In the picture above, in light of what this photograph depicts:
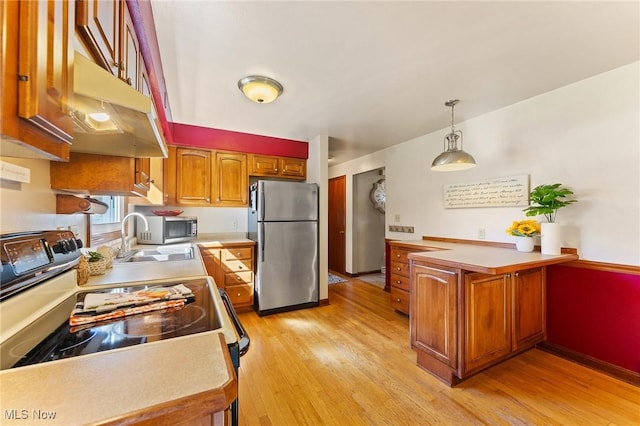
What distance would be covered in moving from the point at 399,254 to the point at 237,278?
1933 mm

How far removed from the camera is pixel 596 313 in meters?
2.06

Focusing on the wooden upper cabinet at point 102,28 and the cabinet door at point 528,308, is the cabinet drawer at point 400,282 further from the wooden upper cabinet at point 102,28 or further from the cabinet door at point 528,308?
the wooden upper cabinet at point 102,28

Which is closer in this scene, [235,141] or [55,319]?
[55,319]

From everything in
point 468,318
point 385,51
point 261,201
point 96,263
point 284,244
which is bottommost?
point 468,318

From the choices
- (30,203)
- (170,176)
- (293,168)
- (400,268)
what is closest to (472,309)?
(400,268)

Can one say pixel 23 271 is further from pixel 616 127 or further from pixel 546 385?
pixel 616 127

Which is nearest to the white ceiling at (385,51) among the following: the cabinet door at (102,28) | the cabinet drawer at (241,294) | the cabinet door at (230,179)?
the cabinet door at (102,28)

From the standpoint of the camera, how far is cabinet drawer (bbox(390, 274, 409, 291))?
2.96m

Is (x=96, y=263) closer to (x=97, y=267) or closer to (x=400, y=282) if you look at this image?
(x=97, y=267)

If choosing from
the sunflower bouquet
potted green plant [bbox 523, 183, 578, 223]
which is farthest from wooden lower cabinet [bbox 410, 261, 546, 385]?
potted green plant [bbox 523, 183, 578, 223]

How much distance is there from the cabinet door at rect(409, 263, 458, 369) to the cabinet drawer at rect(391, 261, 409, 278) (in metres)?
0.88

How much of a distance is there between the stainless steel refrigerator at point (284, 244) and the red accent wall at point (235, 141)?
0.61 meters

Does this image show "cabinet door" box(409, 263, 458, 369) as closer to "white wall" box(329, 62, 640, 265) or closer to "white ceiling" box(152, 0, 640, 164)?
"white wall" box(329, 62, 640, 265)

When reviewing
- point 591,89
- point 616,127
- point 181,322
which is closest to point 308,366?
point 181,322
